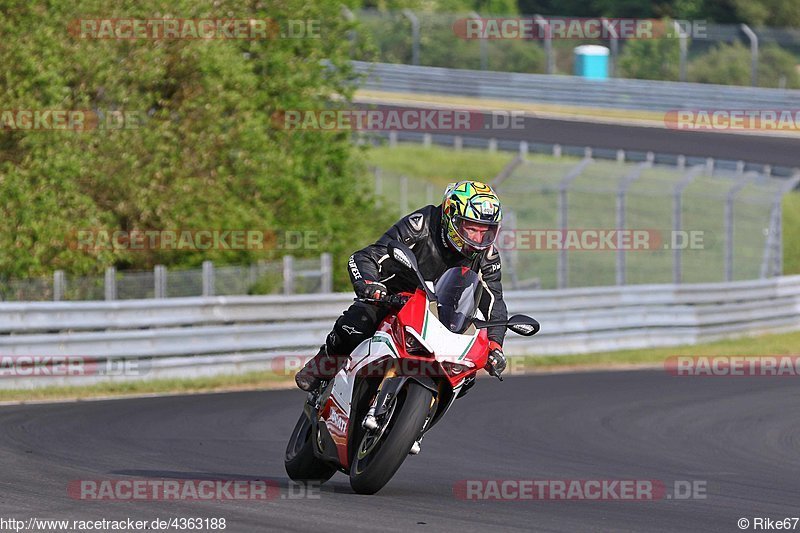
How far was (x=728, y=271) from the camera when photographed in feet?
73.5

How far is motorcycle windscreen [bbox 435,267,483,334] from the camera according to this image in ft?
24.0

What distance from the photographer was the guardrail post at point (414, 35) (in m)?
43.2

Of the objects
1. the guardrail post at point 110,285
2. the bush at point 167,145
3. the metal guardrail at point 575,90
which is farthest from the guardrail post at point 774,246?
the metal guardrail at point 575,90

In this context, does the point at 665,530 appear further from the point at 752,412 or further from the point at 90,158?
the point at 90,158

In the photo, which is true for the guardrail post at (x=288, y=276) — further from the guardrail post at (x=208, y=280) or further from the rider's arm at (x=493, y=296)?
the rider's arm at (x=493, y=296)

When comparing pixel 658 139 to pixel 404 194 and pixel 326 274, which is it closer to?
pixel 404 194

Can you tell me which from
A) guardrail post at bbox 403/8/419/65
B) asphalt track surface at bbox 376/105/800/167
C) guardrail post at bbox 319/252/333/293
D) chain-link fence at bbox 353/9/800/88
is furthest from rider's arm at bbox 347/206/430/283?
guardrail post at bbox 403/8/419/65

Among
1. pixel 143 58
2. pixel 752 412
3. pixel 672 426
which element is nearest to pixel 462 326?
pixel 672 426

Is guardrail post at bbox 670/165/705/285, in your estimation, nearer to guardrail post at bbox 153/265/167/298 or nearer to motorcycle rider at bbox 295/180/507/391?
guardrail post at bbox 153/265/167/298

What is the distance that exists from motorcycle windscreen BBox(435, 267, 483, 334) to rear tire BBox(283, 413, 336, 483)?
135cm

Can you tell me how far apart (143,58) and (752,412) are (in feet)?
36.5

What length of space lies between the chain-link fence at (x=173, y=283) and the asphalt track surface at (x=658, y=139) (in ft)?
60.6

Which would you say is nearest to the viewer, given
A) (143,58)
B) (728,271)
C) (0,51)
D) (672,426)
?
(672,426)

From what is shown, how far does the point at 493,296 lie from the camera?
7977 mm
